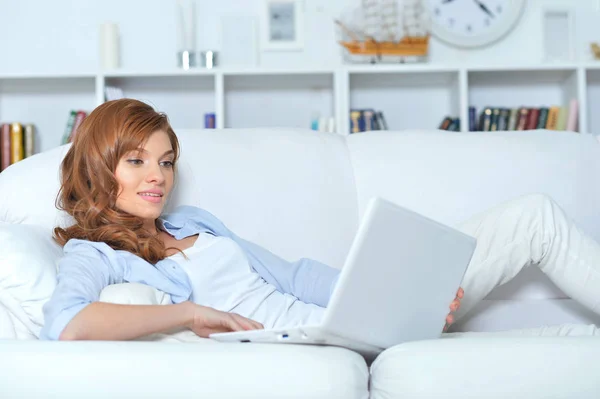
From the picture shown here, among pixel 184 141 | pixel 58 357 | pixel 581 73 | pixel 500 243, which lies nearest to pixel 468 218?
pixel 500 243

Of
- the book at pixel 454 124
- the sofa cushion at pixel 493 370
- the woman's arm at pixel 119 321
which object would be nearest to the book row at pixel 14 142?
the book at pixel 454 124

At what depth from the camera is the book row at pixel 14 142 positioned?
359 cm

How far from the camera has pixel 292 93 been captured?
388 centimetres

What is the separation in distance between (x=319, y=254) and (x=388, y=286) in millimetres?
745

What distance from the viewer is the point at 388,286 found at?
1.29m

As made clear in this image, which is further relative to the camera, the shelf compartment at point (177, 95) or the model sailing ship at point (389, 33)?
the shelf compartment at point (177, 95)

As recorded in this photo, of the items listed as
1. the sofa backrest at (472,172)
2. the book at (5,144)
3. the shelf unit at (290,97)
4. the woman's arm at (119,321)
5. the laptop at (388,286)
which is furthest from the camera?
the shelf unit at (290,97)

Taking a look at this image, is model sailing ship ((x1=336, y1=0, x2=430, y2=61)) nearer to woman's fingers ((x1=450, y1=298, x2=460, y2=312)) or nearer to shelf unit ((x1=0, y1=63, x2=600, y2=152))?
shelf unit ((x1=0, y1=63, x2=600, y2=152))

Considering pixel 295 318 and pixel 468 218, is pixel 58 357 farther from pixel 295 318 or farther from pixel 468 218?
pixel 468 218

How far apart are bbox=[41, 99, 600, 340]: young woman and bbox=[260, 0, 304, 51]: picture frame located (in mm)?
2086

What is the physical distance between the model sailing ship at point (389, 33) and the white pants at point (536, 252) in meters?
1.86

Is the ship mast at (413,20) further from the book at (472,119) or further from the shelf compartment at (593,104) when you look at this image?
the shelf compartment at (593,104)

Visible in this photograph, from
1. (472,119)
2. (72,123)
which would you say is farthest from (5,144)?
(472,119)

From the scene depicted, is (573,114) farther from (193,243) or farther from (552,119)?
(193,243)
